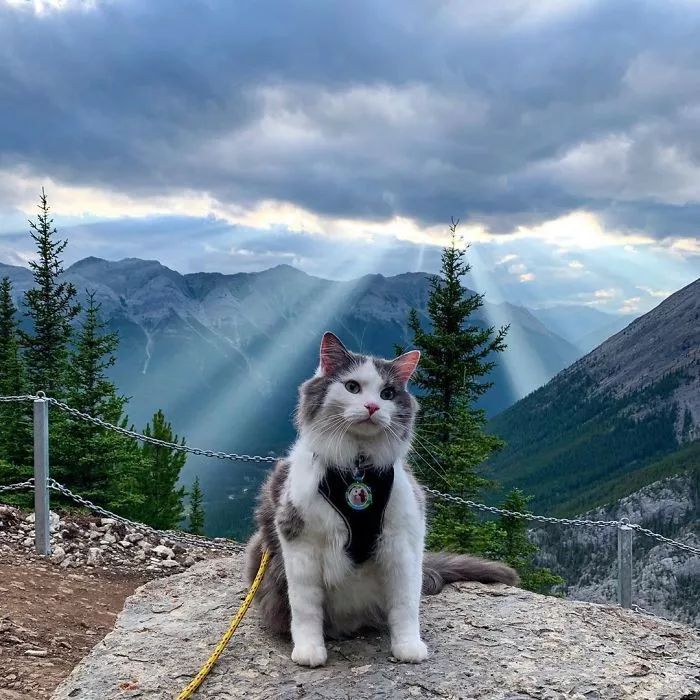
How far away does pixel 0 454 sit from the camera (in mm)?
13359

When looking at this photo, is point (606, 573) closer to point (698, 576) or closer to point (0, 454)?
point (698, 576)

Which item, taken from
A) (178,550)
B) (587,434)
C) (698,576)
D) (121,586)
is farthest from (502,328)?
(587,434)

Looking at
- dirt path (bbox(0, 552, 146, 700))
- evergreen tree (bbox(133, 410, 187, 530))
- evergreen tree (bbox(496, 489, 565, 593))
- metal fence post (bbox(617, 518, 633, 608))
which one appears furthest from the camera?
evergreen tree (bbox(133, 410, 187, 530))

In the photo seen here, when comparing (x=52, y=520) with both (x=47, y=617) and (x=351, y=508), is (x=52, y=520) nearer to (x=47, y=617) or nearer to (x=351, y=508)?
(x=47, y=617)

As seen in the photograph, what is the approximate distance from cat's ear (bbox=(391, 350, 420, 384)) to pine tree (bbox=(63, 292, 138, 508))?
30.5 feet

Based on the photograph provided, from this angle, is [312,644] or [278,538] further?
[278,538]

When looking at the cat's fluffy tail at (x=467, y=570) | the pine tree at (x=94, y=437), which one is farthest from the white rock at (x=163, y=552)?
the cat's fluffy tail at (x=467, y=570)

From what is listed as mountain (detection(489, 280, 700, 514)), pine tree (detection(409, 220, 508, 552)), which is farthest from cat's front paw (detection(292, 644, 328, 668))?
mountain (detection(489, 280, 700, 514))

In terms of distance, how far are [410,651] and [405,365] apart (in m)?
1.51

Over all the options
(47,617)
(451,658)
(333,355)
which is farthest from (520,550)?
(333,355)

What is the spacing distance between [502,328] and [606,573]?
95.6 meters

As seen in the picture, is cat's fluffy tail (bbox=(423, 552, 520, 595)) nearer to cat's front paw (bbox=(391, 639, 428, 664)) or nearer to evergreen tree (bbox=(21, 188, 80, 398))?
cat's front paw (bbox=(391, 639, 428, 664))

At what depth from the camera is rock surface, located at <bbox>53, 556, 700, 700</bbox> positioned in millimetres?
3266

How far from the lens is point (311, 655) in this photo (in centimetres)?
342
